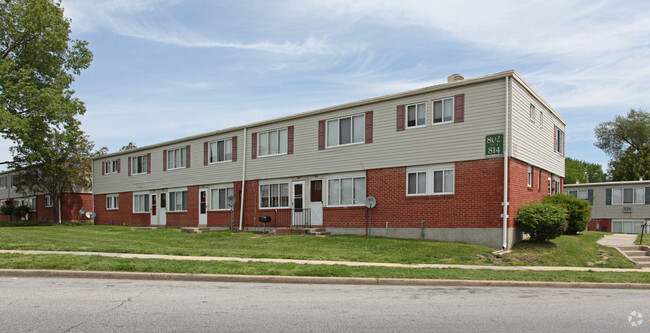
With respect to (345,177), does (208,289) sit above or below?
below

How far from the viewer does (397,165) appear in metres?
20.2

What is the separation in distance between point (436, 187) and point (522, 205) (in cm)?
318

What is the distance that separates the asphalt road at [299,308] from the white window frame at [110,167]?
92.0ft

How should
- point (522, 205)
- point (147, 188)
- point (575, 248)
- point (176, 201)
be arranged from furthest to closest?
point (147, 188) < point (176, 201) < point (522, 205) < point (575, 248)

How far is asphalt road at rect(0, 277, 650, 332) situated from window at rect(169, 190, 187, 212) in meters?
20.1

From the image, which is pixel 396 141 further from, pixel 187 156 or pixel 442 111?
pixel 187 156

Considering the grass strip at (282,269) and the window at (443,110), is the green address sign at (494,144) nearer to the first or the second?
the window at (443,110)

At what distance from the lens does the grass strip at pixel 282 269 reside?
37.5 feet

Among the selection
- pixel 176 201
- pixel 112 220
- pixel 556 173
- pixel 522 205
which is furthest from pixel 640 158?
pixel 112 220

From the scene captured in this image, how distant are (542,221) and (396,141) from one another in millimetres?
6305

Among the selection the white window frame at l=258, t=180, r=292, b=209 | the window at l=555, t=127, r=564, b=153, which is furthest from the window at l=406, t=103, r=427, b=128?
the window at l=555, t=127, r=564, b=153

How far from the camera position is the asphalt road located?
659cm

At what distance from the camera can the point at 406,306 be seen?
26.5 ft

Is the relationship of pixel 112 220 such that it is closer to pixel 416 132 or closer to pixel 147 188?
pixel 147 188
